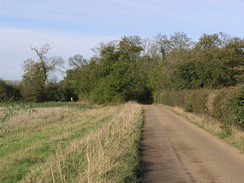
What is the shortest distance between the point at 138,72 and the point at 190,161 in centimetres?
6829

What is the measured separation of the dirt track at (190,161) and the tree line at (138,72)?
2741 centimetres

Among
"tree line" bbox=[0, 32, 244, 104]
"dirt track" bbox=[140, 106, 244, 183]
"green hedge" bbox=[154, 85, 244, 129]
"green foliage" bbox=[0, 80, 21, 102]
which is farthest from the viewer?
"green foliage" bbox=[0, 80, 21, 102]

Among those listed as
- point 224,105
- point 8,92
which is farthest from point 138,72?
point 224,105

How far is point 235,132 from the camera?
44.1 ft

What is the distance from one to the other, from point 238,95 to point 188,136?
3.62 m

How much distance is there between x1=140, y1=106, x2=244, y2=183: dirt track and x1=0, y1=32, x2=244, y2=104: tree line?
2741 centimetres

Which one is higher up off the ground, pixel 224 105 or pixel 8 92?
pixel 8 92

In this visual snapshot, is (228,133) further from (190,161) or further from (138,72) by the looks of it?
(138,72)

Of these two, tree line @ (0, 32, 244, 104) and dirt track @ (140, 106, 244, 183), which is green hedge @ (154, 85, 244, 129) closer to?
dirt track @ (140, 106, 244, 183)

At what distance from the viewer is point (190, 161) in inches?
375

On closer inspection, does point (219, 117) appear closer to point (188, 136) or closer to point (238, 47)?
point (188, 136)

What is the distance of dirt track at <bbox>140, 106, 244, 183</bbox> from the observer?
762 centimetres

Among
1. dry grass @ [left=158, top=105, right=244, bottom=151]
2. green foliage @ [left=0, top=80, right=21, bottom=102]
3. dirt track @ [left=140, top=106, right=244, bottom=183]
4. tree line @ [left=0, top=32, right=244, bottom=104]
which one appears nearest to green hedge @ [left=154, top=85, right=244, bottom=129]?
dry grass @ [left=158, top=105, right=244, bottom=151]

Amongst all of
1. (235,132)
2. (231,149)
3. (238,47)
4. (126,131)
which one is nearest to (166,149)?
(126,131)
